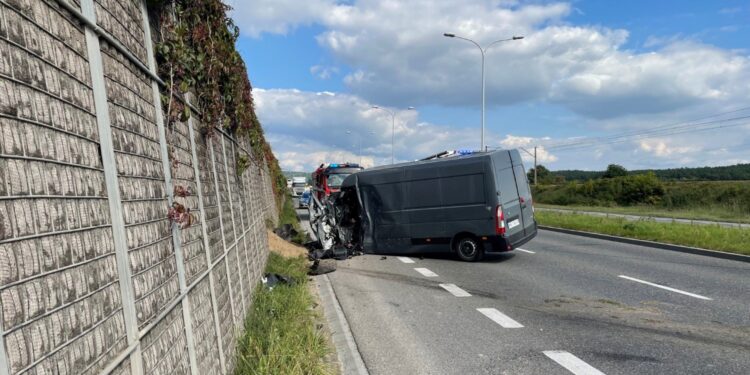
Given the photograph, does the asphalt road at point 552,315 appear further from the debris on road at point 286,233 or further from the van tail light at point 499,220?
the debris on road at point 286,233

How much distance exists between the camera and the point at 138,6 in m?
3.31

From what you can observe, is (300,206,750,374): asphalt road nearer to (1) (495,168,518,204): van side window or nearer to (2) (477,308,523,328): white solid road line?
(2) (477,308,523,328): white solid road line

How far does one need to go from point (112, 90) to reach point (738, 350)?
6.26 m

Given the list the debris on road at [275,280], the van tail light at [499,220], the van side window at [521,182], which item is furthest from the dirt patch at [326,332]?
the van side window at [521,182]

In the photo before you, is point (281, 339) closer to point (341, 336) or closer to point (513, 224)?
point (341, 336)

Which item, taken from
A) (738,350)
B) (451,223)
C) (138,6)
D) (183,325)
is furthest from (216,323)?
(451,223)

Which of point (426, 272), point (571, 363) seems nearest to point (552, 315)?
point (571, 363)

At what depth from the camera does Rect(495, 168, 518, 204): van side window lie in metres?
12.0

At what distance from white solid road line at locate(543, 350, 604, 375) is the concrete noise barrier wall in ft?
11.3

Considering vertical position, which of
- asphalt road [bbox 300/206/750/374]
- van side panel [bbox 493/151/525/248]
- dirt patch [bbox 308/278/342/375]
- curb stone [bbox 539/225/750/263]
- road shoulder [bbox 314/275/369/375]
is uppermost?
van side panel [bbox 493/151/525/248]

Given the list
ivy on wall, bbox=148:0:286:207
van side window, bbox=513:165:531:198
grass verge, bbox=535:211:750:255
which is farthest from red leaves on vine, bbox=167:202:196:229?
grass verge, bbox=535:211:750:255

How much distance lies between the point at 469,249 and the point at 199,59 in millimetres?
9319

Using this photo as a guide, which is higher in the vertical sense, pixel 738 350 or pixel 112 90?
pixel 112 90

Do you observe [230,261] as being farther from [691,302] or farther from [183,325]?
[691,302]
